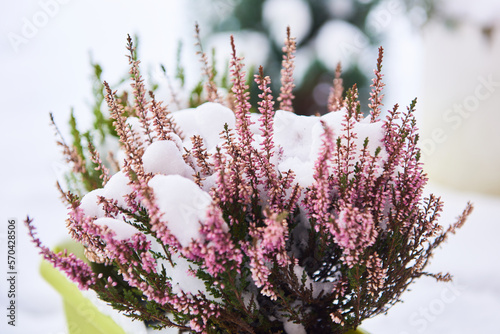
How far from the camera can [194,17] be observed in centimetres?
228

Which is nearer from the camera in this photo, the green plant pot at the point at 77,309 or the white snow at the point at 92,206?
the white snow at the point at 92,206

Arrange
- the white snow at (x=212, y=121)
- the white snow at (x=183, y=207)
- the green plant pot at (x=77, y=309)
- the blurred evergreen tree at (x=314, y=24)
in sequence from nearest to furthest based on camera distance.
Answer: the white snow at (x=183, y=207) < the white snow at (x=212, y=121) < the green plant pot at (x=77, y=309) < the blurred evergreen tree at (x=314, y=24)

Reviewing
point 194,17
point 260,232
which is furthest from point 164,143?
point 194,17

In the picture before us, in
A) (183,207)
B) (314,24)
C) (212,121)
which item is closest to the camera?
(183,207)

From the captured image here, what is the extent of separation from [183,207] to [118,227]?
9 cm

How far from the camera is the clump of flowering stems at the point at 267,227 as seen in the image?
39 cm

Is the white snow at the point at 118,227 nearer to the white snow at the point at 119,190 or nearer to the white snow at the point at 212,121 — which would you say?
the white snow at the point at 119,190

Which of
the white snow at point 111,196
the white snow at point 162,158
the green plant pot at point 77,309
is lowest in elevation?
the green plant pot at point 77,309

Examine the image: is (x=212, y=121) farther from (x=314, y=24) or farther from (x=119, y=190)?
(x=314, y=24)

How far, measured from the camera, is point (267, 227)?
38 centimetres

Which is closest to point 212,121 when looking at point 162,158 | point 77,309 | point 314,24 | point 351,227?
point 162,158

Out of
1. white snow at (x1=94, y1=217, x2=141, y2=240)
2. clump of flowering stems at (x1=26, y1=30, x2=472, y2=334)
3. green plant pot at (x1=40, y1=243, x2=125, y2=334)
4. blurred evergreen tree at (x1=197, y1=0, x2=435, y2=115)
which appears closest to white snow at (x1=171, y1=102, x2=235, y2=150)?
clump of flowering stems at (x1=26, y1=30, x2=472, y2=334)

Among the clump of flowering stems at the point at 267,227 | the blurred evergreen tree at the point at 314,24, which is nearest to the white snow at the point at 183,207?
the clump of flowering stems at the point at 267,227

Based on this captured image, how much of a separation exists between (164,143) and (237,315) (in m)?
0.21
